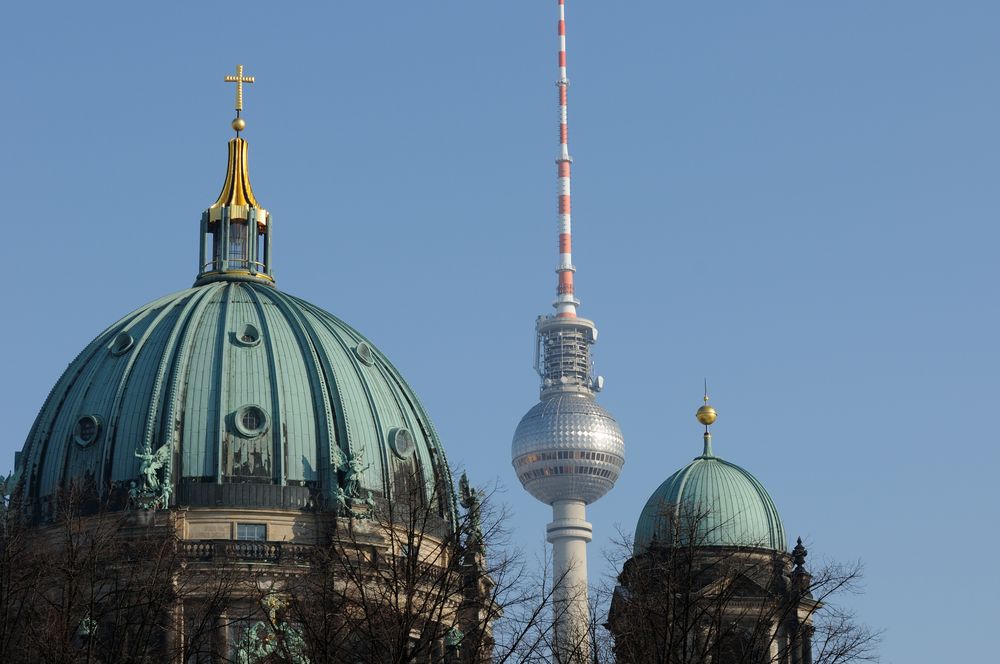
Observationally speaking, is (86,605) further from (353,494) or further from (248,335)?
(248,335)

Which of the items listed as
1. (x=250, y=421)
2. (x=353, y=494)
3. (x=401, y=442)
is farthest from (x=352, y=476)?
(x=250, y=421)

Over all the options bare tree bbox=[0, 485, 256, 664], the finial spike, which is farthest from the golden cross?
bare tree bbox=[0, 485, 256, 664]

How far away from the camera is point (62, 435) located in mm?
102062

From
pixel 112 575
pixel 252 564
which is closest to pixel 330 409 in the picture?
pixel 252 564

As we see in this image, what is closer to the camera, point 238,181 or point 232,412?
point 232,412

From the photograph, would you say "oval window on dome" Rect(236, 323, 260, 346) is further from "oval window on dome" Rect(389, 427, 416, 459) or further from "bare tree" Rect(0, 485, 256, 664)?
"bare tree" Rect(0, 485, 256, 664)

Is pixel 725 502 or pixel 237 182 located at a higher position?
A: pixel 237 182

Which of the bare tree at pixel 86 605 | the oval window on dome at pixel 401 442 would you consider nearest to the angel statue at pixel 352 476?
the oval window on dome at pixel 401 442

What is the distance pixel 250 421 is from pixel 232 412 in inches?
32.1

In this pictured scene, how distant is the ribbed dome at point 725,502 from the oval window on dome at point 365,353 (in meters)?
13.6

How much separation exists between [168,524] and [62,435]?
31.6 feet

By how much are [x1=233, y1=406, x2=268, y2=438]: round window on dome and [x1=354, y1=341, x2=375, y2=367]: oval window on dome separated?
6043 millimetres

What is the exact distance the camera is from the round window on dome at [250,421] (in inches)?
3932

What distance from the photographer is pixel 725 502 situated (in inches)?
3915
